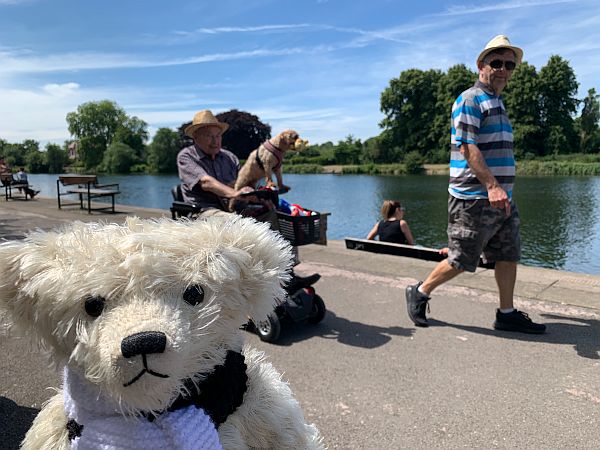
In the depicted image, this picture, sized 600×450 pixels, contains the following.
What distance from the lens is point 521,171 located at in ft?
161

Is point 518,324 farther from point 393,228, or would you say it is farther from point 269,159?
point 393,228

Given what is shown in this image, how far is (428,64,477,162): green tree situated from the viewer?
216 ft

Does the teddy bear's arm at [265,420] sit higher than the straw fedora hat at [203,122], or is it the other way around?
the straw fedora hat at [203,122]

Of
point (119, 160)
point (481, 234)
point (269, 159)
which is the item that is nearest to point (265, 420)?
point (481, 234)

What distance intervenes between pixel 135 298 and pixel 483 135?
349cm

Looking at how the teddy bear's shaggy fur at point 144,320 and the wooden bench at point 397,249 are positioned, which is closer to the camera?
the teddy bear's shaggy fur at point 144,320

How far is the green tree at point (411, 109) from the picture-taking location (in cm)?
7200

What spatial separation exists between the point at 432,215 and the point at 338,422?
19588 millimetres

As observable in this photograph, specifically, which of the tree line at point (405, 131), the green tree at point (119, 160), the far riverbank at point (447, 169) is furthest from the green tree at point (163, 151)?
the far riverbank at point (447, 169)

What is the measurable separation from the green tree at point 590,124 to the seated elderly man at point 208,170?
75.3m

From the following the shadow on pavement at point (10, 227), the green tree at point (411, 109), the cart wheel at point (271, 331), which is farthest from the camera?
the green tree at point (411, 109)

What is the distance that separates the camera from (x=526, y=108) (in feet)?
203

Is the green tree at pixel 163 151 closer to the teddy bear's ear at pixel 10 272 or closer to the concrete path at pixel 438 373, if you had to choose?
the concrete path at pixel 438 373

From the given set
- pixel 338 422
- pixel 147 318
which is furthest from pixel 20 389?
pixel 147 318
